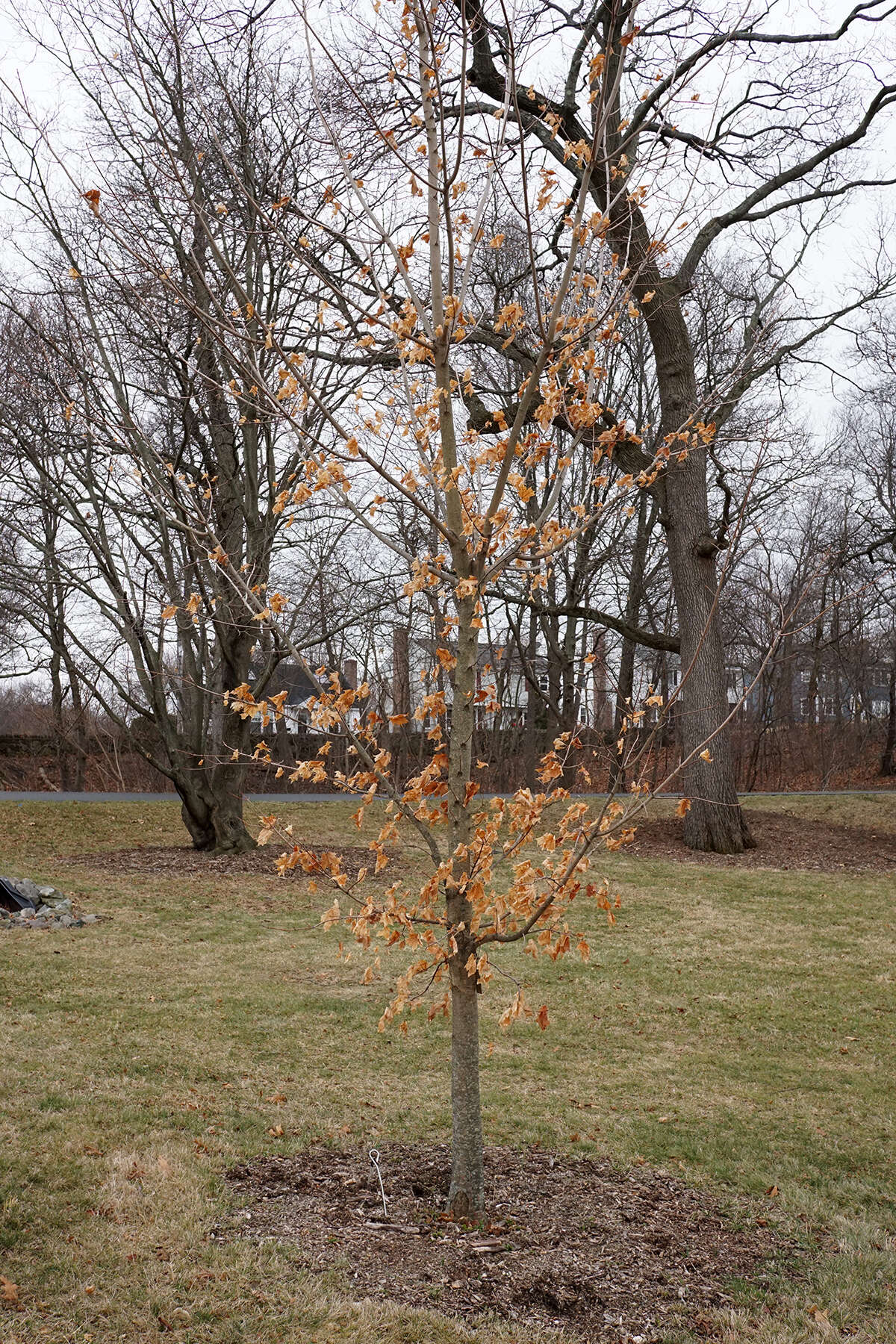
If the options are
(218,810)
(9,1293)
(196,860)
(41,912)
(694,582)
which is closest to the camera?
(9,1293)

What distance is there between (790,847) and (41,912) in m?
9.61

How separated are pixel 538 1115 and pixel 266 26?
25.0 ft

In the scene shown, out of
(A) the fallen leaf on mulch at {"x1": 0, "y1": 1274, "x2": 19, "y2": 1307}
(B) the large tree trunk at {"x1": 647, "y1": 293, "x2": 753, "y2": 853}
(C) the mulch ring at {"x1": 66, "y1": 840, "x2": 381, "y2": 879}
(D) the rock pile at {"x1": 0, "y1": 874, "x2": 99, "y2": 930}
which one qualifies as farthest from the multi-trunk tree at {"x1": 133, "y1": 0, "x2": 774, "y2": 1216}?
(B) the large tree trunk at {"x1": 647, "y1": 293, "x2": 753, "y2": 853}

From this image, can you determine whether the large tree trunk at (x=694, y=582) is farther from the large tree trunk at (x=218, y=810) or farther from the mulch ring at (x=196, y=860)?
the large tree trunk at (x=218, y=810)

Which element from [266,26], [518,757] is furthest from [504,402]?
[518,757]

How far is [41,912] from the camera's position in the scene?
9.34 m

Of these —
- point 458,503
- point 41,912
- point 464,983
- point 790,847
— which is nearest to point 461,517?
point 458,503

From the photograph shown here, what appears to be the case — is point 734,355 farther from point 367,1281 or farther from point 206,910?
point 367,1281

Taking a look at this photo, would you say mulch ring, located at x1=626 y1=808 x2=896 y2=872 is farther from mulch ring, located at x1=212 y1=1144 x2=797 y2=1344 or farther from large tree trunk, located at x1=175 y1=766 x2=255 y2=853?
mulch ring, located at x1=212 y1=1144 x2=797 y2=1344

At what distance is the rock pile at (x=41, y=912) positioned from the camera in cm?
913

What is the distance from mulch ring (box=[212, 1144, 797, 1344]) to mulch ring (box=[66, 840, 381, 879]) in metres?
7.03

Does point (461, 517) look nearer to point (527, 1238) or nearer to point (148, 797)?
point (527, 1238)

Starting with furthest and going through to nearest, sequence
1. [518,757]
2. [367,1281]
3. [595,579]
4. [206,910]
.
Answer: [518,757], [595,579], [206,910], [367,1281]

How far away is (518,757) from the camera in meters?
26.2
